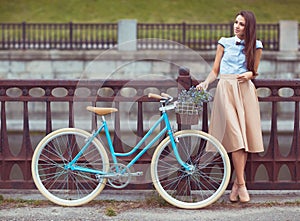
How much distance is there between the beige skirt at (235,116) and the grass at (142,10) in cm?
1874

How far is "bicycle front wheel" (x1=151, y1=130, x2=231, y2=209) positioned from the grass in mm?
18598

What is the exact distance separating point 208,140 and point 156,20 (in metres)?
19.4

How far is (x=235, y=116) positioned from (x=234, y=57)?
56 centimetres

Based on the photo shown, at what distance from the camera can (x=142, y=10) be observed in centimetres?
2698

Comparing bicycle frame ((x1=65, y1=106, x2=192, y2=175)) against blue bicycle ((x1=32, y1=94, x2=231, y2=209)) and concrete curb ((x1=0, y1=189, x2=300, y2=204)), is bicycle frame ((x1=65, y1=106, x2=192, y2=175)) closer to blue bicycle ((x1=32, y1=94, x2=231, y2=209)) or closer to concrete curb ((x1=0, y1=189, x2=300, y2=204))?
blue bicycle ((x1=32, y1=94, x2=231, y2=209))

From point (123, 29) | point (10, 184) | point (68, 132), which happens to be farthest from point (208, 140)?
point (123, 29)

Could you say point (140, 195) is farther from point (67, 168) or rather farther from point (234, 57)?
point (234, 57)

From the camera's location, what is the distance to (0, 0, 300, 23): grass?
25.8 m

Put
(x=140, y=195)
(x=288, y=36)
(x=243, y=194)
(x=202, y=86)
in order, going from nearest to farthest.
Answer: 1. (x=202, y=86)
2. (x=243, y=194)
3. (x=140, y=195)
4. (x=288, y=36)

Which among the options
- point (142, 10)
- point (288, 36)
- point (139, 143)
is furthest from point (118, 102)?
point (142, 10)

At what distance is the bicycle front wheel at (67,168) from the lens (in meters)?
6.62

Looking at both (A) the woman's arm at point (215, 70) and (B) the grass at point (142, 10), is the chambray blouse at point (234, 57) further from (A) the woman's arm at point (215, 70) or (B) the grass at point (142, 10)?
(B) the grass at point (142, 10)

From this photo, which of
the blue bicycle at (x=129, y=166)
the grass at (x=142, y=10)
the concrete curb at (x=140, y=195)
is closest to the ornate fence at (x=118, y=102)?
the concrete curb at (x=140, y=195)

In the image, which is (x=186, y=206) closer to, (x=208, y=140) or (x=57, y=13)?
(x=208, y=140)
